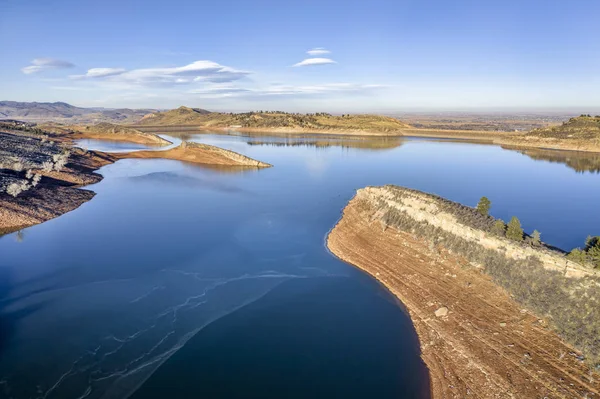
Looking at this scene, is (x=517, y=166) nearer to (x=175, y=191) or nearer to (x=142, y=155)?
(x=175, y=191)

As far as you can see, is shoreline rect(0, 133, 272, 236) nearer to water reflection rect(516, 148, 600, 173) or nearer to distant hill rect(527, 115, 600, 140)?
water reflection rect(516, 148, 600, 173)

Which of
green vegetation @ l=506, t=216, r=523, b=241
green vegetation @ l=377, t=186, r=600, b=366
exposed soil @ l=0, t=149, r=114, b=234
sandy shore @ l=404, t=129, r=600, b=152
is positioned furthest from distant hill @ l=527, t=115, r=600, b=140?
exposed soil @ l=0, t=149, r=114, b=234

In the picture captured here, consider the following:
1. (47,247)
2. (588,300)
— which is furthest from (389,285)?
(47,247)

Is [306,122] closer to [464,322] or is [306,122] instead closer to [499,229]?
[499,229]

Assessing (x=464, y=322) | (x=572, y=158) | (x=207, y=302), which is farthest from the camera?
(x=572, y=158)

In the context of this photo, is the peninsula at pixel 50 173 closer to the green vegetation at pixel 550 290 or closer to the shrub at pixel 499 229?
the green vegetation at pixel 550 290

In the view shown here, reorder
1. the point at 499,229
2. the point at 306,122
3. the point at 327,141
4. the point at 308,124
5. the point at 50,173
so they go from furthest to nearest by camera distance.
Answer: the point at 306,122, the point at 308,124, the point at 327,141, the point at 50,173, the point at 499,229

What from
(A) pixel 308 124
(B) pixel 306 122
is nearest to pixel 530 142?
(A) pixel 308 124
